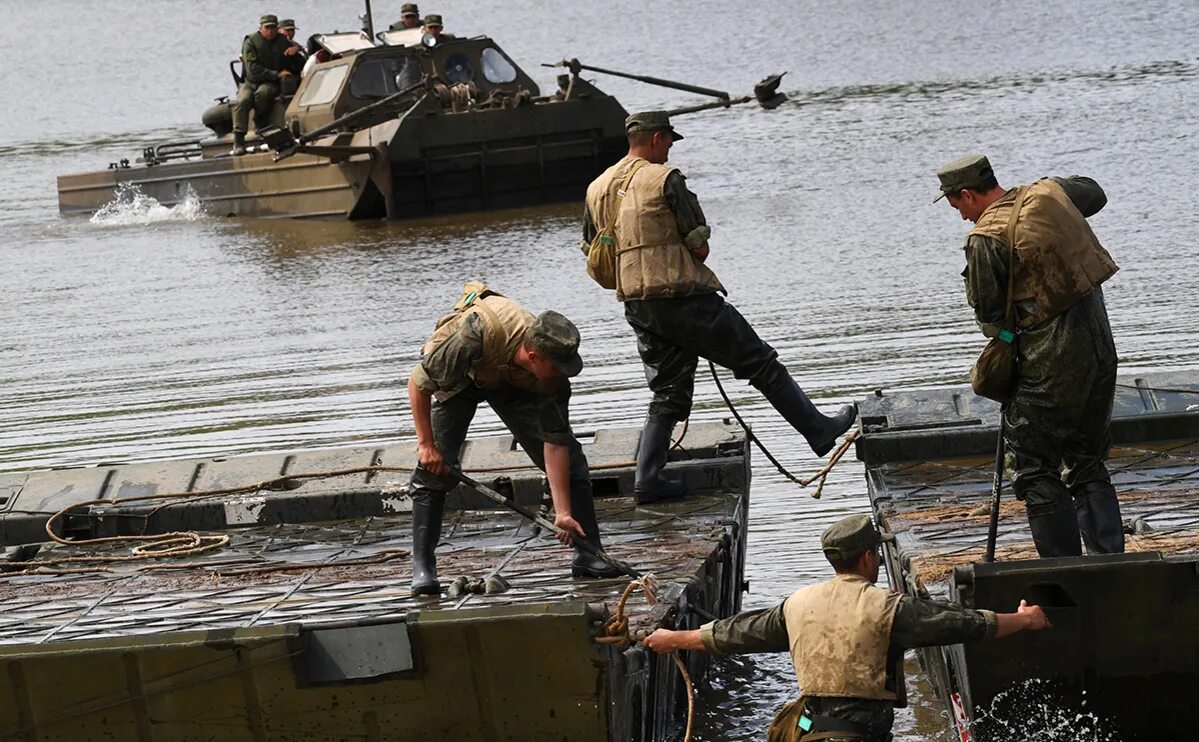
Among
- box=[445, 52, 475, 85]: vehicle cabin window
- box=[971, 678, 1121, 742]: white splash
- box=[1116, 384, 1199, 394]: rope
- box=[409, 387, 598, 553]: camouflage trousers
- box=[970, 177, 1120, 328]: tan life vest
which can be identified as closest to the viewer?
box=[971, 678, 1121, 742]: white splash

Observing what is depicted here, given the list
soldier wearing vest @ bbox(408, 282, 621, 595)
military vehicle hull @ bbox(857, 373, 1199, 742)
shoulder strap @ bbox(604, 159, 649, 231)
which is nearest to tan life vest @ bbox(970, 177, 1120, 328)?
military vehicle hull @ bbox(857, 373, 1199, 742)

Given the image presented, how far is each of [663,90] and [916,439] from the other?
31.2 meters

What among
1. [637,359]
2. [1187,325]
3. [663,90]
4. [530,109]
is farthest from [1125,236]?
[663,90]

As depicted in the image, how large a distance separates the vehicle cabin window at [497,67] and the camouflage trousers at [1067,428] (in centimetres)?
1953

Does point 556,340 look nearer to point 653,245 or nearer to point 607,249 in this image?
point 653,245

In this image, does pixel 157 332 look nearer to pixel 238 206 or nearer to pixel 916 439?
pixel 238 206

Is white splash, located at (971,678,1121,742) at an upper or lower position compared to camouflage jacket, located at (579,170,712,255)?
lower

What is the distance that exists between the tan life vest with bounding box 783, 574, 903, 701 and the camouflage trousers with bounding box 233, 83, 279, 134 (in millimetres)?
22009

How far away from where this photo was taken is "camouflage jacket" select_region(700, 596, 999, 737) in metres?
6.42

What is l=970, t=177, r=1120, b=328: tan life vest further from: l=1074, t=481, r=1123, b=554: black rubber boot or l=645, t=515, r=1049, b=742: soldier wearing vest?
l=645, t=515, r=1049, b=742: soldier wearing vest

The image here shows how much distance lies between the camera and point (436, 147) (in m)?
25.5

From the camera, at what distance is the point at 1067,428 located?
7742 millimetres

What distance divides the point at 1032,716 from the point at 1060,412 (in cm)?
113

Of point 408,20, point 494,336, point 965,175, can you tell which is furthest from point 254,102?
point 965,175
